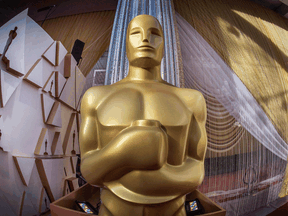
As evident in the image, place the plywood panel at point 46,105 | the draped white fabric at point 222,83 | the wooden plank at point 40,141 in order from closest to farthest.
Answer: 1. the wooden plank at point 40,141
2. the plywood panel at point 46,105
3. the draped white fabric at point 222,83

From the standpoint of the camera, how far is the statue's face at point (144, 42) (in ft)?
3.29

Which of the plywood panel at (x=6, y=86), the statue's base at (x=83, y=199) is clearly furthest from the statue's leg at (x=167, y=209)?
the plywood panel at (x=6, y=86)

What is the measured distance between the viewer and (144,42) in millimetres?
1000

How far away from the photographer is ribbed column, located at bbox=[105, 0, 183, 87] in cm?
207

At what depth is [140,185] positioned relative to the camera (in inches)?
29.8

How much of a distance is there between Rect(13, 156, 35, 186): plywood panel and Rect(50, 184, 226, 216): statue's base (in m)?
0.57

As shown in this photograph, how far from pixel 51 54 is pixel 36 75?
341 mm

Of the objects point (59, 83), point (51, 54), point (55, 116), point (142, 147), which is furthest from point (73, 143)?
point (142, 147)

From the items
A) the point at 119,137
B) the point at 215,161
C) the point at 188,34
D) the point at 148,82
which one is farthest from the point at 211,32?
the point at 119,137

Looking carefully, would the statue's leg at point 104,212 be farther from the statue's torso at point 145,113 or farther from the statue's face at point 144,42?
the statue's face at point 144,42

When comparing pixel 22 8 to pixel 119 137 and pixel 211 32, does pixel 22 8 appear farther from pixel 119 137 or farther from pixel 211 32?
pixel 211 32

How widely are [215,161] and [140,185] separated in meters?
2.00

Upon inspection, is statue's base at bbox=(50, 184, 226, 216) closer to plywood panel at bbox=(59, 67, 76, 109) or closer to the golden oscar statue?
the golden oscar statue

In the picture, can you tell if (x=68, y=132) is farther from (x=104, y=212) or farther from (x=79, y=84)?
(x=104, y=212)
